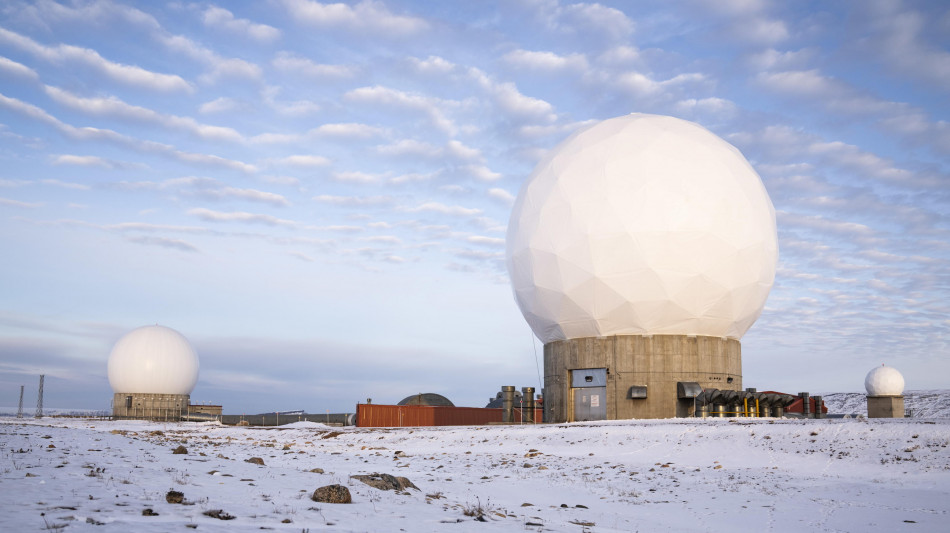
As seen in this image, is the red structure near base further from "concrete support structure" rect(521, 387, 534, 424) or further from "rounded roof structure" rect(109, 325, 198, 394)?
"rounded roof structure" rect(109, 325, 198, 394)

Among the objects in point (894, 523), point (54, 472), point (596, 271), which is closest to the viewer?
point (54, 472)

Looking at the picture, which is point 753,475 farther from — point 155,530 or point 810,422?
point 155,530

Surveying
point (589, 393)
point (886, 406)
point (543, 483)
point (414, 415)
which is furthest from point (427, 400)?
point (543, 483)

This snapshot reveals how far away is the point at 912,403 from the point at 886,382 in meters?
18.1

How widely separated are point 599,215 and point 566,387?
28.8 feet

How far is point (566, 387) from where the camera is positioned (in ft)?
118

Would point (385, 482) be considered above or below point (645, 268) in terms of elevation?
below

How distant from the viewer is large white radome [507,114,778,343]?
3331 centimetres

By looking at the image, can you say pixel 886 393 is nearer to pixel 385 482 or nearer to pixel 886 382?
pixel 886 382

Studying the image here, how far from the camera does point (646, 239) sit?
33.1 meters

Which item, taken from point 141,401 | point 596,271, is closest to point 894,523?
point 596,271

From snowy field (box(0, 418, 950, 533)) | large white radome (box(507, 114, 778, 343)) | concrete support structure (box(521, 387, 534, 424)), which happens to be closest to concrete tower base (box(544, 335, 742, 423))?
large white radome (box(507, 114, 778, 343))

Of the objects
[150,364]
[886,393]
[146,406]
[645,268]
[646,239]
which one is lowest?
[146,406]

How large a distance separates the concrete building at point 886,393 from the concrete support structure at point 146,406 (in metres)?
48.5
